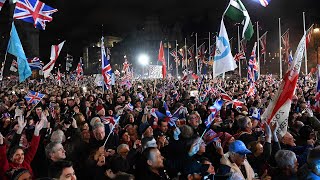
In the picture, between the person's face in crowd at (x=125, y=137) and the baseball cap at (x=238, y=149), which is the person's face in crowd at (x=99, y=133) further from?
the baseball cap at (x=238, y=149)

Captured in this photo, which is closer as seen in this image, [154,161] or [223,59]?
[154,161]

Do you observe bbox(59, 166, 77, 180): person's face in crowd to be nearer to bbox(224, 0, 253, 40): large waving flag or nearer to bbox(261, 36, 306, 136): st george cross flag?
bbox(261, 36, 306, 136): st george cross flag

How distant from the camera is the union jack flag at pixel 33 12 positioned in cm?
1238

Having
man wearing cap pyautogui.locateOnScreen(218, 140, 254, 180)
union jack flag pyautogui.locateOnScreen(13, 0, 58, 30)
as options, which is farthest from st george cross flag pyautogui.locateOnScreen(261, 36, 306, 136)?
union jack flag pyautogui.locateOnScreen(13, 0, 58, 30)

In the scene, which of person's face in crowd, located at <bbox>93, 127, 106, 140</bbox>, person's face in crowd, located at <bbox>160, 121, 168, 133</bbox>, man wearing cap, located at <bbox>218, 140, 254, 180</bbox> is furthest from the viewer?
person's face in crowd, located at <bbox>160, 121, 168, 133</bbox>

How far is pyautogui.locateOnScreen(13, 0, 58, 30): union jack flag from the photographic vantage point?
40.6 feet

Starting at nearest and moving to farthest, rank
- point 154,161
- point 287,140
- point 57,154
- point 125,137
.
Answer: point 154,161, point 57,154, point 287,140, point 125,137

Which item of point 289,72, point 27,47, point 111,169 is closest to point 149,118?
point 289,72

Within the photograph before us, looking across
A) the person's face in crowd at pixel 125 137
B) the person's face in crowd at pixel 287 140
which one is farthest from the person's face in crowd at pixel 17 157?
the person's face in crowd at pixel 287 140

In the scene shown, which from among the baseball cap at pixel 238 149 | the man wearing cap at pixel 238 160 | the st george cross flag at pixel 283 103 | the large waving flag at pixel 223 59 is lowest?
the man wearing cap at pixel 238 160

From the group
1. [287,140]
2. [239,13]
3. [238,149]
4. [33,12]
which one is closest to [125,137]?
[238,149]

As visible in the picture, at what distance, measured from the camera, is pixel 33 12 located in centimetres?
1280

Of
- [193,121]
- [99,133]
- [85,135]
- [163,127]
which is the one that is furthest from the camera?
[193,121]

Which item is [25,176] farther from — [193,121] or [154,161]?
[193,121]
